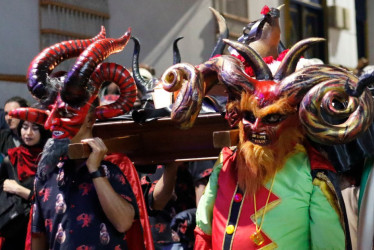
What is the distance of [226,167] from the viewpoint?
2.62 metres

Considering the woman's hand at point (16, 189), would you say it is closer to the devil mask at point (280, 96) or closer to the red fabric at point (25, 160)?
the red fabric at point (25, 160)

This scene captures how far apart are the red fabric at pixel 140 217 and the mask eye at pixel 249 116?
77cm

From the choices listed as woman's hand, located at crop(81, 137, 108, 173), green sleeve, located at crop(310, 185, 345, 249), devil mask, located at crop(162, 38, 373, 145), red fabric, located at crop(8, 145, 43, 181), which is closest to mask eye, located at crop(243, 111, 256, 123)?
devil mask, located at crop(162, 38, 373, 145)

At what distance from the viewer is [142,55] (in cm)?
800

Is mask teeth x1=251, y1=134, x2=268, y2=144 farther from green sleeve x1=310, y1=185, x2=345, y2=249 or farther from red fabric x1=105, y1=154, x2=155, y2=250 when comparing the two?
red fabric x1=105, y1=154, x2=155, y2=250

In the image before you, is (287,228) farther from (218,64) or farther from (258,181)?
(218,64)

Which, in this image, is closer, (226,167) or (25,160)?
(226,167)

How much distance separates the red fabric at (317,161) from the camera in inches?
95.4

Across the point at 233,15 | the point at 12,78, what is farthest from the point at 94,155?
the point at 233,15

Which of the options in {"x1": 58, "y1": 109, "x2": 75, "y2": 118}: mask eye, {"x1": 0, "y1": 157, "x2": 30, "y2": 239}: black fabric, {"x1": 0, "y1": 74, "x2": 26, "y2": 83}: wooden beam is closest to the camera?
{"x1": 58, "y1": 109, "x2": 75, "y2": 118}: mask eye

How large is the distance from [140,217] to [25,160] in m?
1.82

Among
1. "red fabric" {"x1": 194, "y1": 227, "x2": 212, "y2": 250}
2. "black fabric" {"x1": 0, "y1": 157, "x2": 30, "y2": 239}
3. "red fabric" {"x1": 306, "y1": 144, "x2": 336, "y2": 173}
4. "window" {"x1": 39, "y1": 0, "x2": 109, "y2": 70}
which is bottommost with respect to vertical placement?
"black fabric" {"x1": 0, "y1": 157, "x2": 30, "y2": 239}

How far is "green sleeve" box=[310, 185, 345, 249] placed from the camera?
2.33 m

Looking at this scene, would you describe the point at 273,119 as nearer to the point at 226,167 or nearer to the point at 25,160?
the point at 226,167
